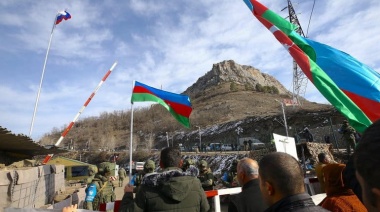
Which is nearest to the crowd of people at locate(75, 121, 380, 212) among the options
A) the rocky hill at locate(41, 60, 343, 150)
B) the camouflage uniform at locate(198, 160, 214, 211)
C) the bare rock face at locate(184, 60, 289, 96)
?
the camouflage uniform at locate(198, 160, 214, 211)

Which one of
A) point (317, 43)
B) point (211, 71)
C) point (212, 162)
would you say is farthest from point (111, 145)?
point (317, 43)

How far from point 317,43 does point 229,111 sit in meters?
76.1

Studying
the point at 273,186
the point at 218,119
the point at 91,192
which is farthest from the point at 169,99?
the point at 218,119

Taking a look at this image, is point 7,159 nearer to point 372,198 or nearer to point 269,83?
point 372,198

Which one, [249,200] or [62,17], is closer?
[249,200]

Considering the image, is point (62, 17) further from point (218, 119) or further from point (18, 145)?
point (218, 119)

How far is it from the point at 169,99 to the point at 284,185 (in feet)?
22.7

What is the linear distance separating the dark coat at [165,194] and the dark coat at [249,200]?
1.46 ft

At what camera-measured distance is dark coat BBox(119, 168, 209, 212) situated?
2980 mm

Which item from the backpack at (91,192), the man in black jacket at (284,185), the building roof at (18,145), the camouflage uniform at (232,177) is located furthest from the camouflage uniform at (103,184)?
the man in black jacket at (284,185)

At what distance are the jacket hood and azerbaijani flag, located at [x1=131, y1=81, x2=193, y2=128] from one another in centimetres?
535

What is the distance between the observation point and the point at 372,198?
104cm

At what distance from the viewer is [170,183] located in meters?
3.05

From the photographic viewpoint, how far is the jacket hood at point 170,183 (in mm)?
3018
